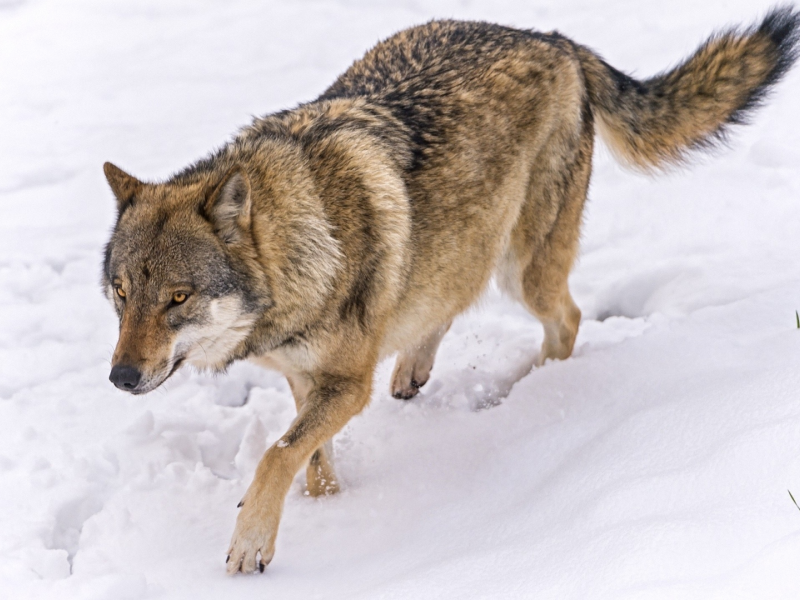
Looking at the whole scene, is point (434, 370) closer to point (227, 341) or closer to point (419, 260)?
point (419, 260)

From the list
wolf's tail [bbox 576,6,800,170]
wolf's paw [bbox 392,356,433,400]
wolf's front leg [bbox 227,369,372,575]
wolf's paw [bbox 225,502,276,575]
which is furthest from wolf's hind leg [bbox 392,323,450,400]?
wolf's paw [bbox 225,502,276,575]

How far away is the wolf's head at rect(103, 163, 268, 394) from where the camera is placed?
3.15m

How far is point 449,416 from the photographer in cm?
466

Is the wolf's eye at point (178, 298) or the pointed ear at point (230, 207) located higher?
the pointed ear at point (230, 207)

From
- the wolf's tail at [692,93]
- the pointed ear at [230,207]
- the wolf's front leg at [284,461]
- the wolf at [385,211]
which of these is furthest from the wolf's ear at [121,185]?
the wolf's tail at [692,93]

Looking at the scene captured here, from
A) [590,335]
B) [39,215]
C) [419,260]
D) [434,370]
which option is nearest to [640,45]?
[590,335]

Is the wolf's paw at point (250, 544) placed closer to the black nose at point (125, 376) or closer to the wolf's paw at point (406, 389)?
the black nose at point (125, 376)

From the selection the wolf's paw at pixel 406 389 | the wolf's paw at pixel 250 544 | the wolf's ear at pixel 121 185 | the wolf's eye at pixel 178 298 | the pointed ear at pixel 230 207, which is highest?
the pointed ear at pixel 230 207

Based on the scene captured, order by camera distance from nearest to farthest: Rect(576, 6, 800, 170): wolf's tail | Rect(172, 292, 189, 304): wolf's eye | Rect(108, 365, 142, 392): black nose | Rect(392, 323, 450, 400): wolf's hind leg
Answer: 1. Rect(108, 365, 142, 392): black nose
2. Rect(172, 292, 189, 304): wolf's eye
3. Rect(576, 6, 800, 170): wolf's tail
4. Rect(392, 323, 450, 400): wolf's hind leg

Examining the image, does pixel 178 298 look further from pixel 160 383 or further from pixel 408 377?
pixel 408 377

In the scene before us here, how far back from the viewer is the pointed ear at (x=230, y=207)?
327 centimetres

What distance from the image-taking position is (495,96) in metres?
4.25

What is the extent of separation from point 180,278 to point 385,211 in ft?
3.46

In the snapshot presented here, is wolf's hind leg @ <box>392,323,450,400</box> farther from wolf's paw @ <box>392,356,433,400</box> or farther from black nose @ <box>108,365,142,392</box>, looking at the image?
black nose @ <box>108,365,142,392</box>
